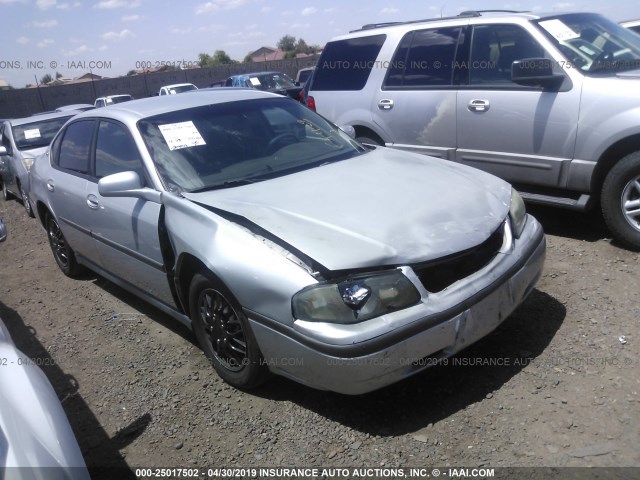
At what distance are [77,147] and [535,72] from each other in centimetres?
381

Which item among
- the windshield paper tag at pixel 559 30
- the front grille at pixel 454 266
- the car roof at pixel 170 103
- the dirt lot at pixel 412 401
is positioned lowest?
the dirt lot at pixel 412 401

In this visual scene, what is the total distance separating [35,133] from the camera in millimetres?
9141

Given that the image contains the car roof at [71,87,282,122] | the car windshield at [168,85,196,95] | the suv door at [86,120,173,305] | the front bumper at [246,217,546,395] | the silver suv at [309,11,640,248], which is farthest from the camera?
the car windshield at [168,85,196,95]

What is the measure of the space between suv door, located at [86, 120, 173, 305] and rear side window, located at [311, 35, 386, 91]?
2983 mm

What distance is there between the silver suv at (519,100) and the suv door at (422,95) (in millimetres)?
10

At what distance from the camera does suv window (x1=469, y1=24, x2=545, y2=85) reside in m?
4.95

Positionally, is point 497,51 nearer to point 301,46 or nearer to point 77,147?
point 77,147

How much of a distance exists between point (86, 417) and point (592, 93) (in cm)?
424

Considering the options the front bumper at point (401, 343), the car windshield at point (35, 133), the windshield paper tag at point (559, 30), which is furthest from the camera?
the car windshield at point (35, 133)

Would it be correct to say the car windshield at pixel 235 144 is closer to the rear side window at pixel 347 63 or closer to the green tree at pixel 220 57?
the rear side window at pixel 347 63

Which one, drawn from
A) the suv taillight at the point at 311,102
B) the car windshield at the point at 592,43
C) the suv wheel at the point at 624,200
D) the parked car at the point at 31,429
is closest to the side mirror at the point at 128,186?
the parked car at the point at 31,429

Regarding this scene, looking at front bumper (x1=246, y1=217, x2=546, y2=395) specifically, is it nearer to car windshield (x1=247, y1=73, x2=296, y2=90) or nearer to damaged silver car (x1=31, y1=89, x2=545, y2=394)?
damaged silver car (x1=31, y1=89, x2=545, y2=394)

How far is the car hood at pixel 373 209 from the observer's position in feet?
8.86

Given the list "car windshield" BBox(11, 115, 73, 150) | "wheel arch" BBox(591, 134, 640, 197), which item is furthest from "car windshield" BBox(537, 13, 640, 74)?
"car windshield" BBox(11, 115, 73, 150)
